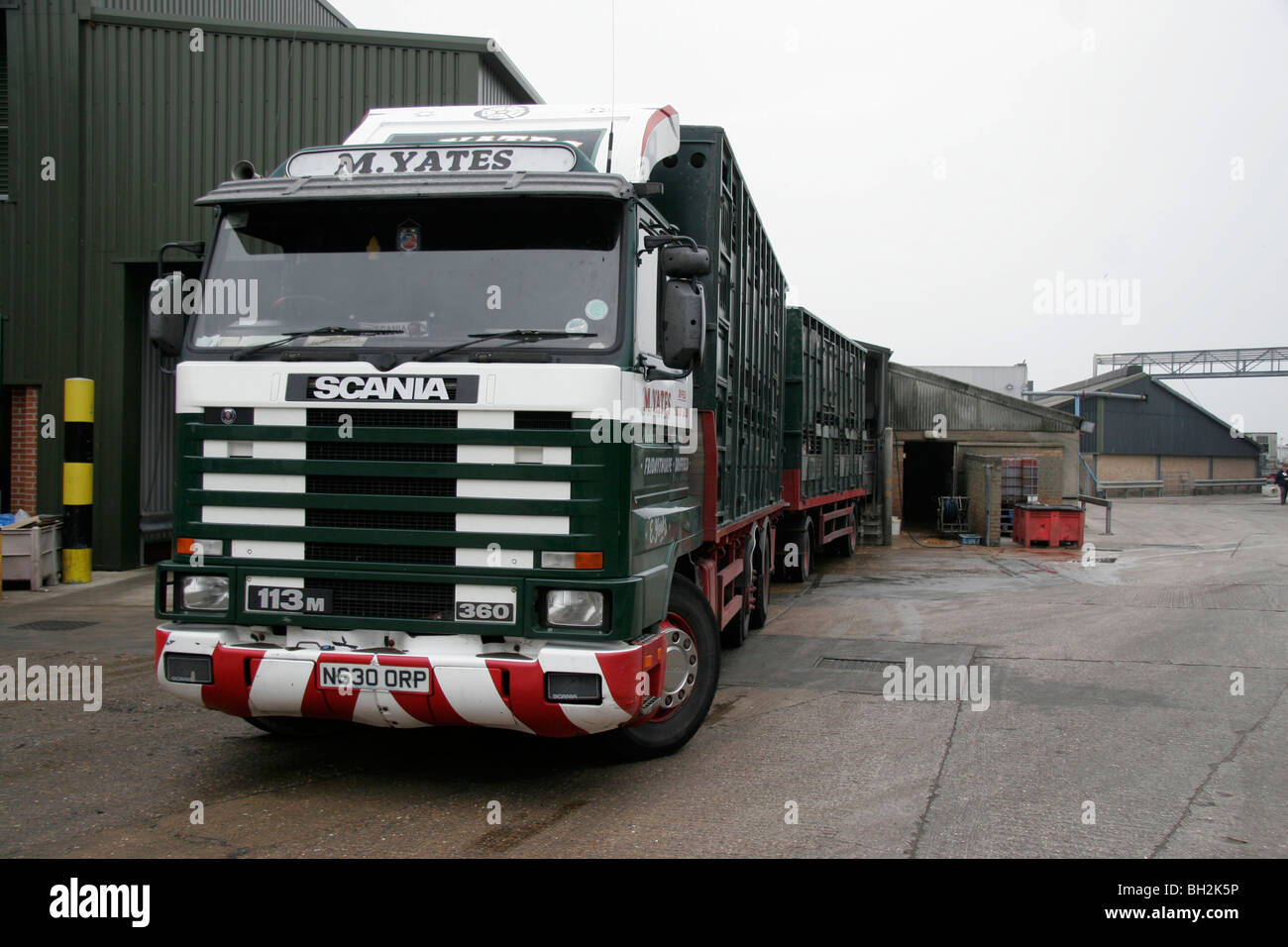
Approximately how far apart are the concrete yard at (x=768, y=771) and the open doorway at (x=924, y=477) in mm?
21145

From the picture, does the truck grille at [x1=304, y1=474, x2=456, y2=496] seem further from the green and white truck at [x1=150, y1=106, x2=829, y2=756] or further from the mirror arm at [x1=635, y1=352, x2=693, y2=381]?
the mirror arm at [x1=635, y1=352, x2=693, y2=381]

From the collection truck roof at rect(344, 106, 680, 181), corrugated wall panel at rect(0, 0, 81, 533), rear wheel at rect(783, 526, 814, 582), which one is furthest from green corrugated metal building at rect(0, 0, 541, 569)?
truck roof at rect(344, 106, 680, 181)

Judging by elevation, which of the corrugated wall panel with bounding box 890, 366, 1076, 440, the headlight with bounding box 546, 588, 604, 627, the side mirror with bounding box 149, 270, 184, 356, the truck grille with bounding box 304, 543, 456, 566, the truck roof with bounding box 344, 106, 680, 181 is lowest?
the headlight with bounding box 546, 588, 604, 627

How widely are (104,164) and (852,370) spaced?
11.2 meters

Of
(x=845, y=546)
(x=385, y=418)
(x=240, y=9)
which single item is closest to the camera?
(x=385, y=418)

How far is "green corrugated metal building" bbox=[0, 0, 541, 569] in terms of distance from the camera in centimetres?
1355

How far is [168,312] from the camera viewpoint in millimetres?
5359

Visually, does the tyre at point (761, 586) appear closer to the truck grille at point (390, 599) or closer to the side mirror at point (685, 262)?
the side mirror at point (685, 262)

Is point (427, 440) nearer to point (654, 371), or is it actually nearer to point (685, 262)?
point (654, 371)

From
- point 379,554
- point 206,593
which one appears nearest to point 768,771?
point 379,554

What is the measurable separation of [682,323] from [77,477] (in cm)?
1049

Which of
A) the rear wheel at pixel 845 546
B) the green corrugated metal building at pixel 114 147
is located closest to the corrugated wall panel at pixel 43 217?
the green corrugated metal building at pixel 114 147

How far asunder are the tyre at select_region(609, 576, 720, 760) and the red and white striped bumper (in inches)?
30.9
